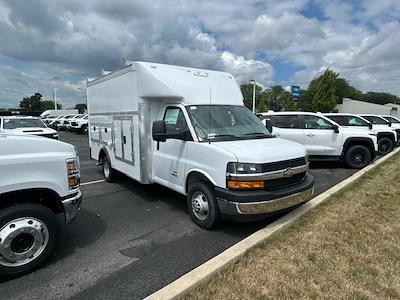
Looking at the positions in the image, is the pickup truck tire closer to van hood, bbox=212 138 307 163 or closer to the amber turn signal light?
the amber turn signal light

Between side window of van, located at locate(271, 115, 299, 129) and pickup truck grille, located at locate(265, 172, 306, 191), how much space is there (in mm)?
5700

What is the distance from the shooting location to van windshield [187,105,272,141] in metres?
4.73

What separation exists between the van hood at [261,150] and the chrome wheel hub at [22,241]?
252 cm

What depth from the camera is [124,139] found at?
6266 millimetres

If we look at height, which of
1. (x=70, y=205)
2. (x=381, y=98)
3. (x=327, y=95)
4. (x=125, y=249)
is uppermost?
(x=381, y=98)

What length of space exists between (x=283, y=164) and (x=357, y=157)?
21.5ft

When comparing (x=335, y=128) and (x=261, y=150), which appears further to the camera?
(x=335, y=128)

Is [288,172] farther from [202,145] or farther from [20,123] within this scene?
[20,123]

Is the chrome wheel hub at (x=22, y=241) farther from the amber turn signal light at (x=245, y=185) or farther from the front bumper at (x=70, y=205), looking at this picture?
the amber turn signal light at (x=245, y=185)

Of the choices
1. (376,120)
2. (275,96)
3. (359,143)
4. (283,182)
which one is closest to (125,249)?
(283,182)

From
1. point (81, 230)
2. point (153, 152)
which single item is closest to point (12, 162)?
point (81, 230)

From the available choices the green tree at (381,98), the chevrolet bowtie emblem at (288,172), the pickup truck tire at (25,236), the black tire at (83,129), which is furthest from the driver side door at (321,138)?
the green tree at (381,98)

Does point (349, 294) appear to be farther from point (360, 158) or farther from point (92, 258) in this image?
point (360, 158)

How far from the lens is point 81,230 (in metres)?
4.56
